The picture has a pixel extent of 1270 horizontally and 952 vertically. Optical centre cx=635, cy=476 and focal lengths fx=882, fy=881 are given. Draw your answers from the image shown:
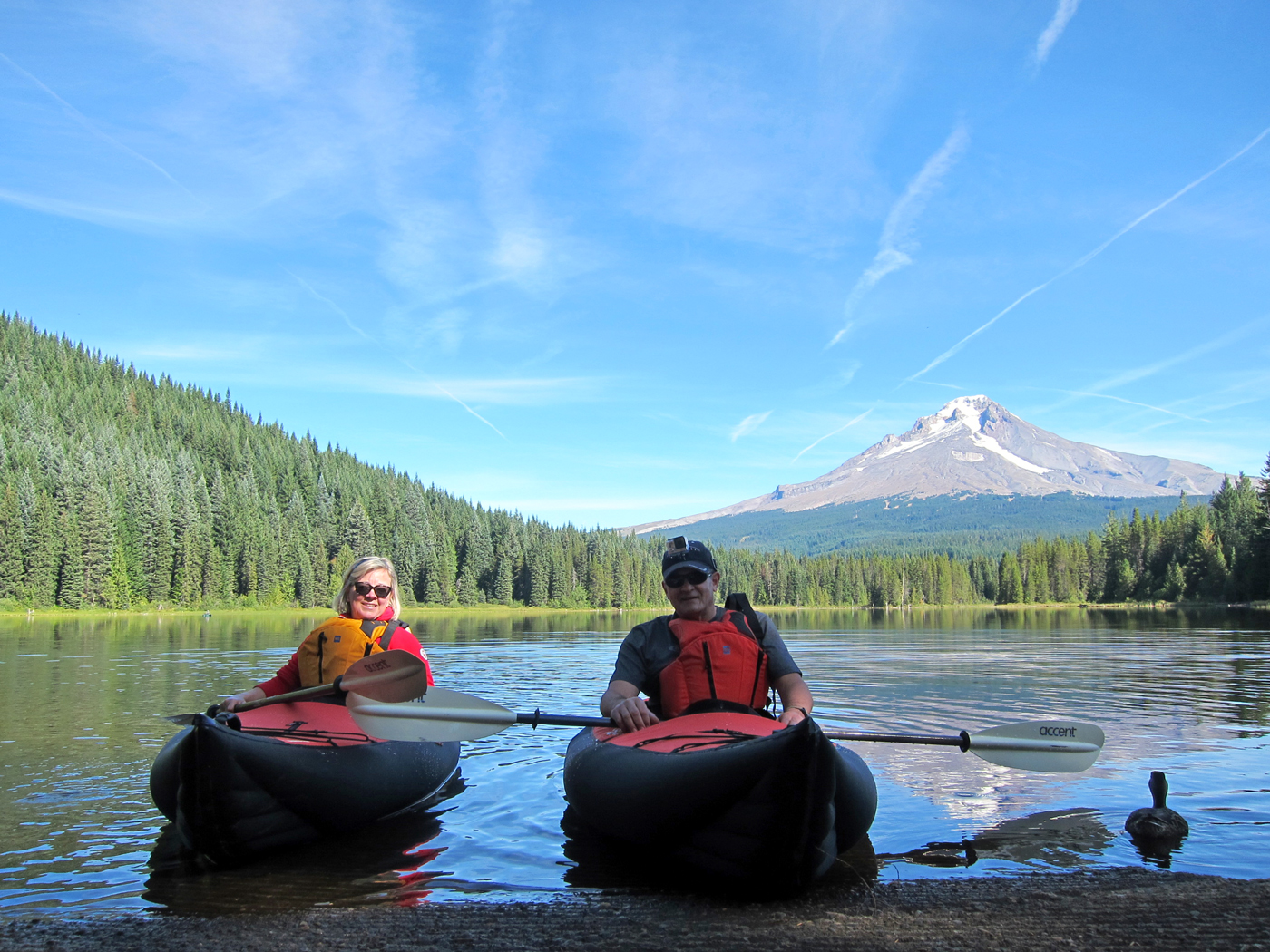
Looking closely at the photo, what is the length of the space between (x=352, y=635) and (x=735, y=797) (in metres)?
4.46

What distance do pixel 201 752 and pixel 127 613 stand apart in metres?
88.9

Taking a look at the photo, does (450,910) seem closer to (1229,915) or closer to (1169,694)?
(1229,915)

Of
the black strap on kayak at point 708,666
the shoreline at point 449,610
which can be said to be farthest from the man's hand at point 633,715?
the shoreline at point 449,610

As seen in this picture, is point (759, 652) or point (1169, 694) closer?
point (759, 652)

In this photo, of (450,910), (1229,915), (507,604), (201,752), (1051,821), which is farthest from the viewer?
(507,604)

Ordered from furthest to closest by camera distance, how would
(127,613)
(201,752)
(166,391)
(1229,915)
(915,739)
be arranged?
(166,391), (127,613), (915,739), (201,752), (1229,915)

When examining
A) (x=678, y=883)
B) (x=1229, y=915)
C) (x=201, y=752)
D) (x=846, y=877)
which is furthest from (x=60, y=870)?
(x=1229, y=915)

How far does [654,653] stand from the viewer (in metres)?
8.55

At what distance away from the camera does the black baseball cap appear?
8.37 m

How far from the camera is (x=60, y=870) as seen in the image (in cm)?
738

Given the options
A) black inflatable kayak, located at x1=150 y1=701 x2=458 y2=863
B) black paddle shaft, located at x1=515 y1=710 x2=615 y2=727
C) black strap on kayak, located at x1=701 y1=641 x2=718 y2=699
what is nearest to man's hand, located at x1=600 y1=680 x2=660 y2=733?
black paddle shaft, located at x1=515 y1=710 x2=615 y2=727

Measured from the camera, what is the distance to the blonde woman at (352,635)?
8828mm

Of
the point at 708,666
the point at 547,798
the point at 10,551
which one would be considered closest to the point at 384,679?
the point at 708,666

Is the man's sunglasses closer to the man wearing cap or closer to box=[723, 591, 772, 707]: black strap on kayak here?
the man wearing cap
